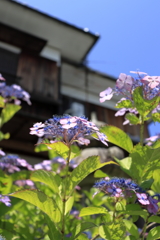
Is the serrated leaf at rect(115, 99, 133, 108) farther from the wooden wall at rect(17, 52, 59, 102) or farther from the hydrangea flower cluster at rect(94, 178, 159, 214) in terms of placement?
the wooden wall at rect(17, 52, 59, 102)

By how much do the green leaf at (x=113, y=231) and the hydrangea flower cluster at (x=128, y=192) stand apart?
0.12m

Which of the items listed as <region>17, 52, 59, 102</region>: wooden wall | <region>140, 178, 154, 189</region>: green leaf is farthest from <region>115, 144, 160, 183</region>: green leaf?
<region>17, 52, 59, 102</region>: wooden wall

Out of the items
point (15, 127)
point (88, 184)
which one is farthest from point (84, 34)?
point (88, 184)

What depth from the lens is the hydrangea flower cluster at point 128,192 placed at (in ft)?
3.30

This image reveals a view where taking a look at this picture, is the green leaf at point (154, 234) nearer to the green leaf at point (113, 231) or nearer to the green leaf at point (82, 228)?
the green leaf at point (113, 231)

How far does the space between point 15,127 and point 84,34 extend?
12.6 feet

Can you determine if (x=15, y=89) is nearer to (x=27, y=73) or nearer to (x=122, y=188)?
(x=122, y=188)

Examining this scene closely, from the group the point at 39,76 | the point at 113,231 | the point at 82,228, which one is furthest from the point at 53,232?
the point at 39,76

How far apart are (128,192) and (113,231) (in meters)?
0.21

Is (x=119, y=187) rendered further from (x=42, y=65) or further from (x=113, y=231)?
(x=42, y=65)

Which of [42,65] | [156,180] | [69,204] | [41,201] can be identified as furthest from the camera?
[42,65]

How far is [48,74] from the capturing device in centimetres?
820

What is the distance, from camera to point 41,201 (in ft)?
2.86

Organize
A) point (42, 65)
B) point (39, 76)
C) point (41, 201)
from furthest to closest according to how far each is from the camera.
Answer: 1. point (42, 65)
2. point (39, 76)
3. point (41, 201)
